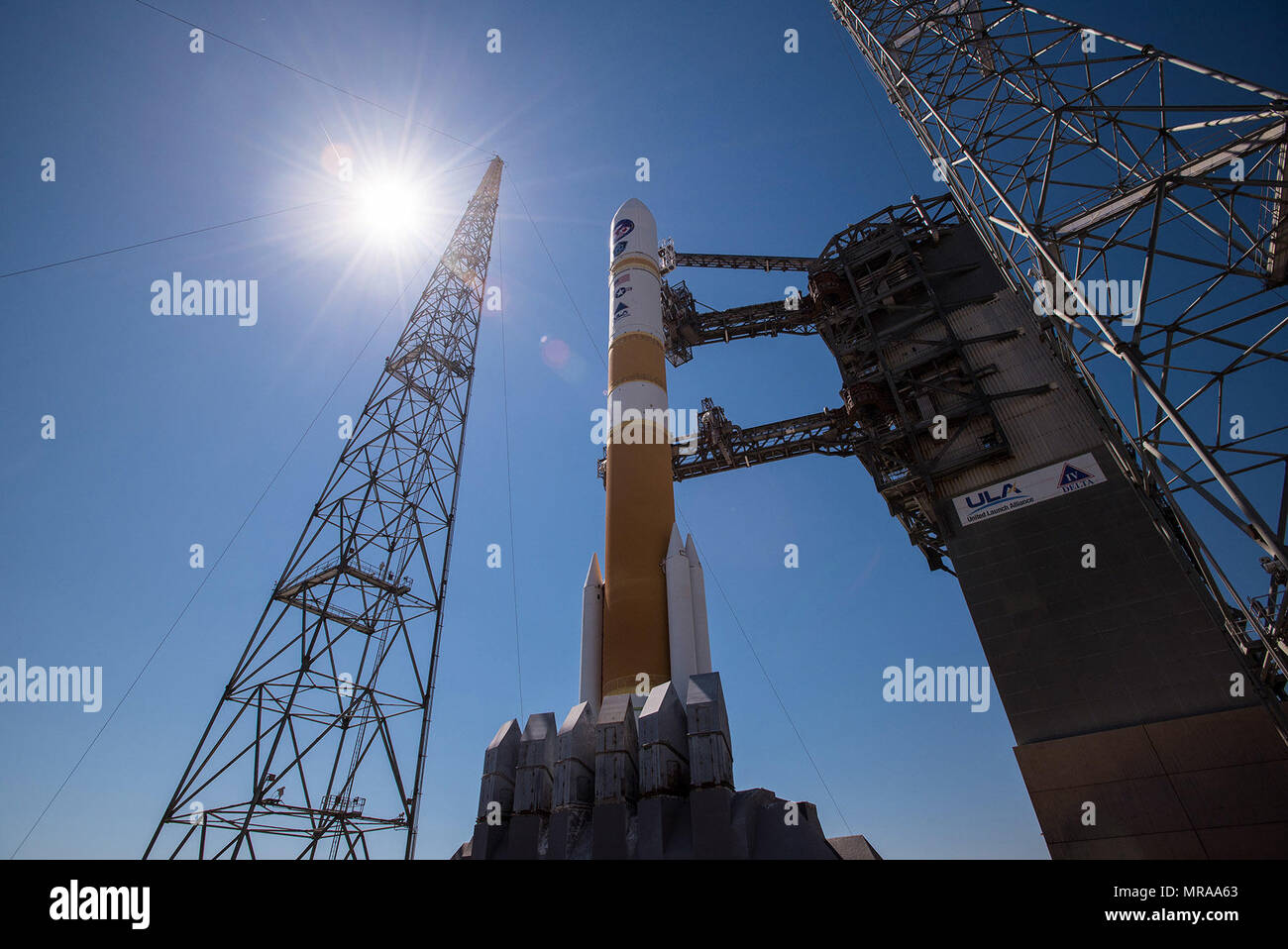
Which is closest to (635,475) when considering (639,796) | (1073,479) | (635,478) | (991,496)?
(635,478)

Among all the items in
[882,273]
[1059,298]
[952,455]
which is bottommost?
[952,455]

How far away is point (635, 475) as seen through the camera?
18.1 metres

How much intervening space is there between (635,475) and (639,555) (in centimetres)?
236

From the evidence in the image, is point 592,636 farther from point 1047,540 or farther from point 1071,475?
point 1071,475

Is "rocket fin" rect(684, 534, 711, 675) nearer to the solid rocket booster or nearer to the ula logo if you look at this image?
the solid rocket booster

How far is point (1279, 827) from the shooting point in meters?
14.3

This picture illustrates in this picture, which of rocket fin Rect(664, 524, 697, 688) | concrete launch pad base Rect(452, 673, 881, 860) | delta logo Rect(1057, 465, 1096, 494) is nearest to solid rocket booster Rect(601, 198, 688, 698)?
rocket fin Rect(664, 524, 697, 688)

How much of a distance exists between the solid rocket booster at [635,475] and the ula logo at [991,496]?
10736 millimetres

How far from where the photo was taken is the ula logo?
839 inches

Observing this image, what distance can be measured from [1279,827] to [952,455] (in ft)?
41.2

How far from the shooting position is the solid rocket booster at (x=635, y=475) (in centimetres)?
1575

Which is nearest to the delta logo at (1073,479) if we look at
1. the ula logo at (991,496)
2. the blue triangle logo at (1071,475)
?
the blue triangle logo at (1071,475)
